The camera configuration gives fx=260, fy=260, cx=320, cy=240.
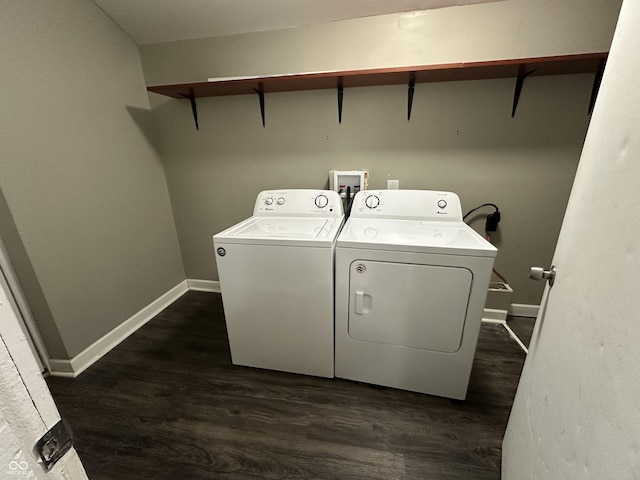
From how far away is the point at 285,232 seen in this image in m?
1.54

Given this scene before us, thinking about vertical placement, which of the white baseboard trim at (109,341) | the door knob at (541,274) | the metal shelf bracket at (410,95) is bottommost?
the white baseboard trim at (109,341)

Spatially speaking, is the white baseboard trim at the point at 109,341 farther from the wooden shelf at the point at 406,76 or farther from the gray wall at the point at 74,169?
the wooden shelf at the point at 406,76

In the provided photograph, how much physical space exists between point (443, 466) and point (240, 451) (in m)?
0.91

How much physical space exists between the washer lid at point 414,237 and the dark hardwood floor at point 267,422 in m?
0.87

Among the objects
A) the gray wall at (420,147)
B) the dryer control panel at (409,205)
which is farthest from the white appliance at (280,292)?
the gray wall at (420,147)

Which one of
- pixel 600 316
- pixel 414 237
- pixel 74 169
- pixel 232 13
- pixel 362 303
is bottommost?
A: pixel 362 303

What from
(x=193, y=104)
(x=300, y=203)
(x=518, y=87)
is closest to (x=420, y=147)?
(x=518, y=87)

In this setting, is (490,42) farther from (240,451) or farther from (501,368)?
(240,451)

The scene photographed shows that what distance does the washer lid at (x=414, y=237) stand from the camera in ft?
4.00

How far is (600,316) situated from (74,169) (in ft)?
8.03

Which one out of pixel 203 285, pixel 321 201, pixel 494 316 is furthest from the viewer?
pixel 203 285

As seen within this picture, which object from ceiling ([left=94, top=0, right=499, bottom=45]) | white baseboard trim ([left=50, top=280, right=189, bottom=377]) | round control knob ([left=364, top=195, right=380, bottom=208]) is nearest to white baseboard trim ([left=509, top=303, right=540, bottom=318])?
round control knob ([left=364, top=195, right=380, bottom=208])

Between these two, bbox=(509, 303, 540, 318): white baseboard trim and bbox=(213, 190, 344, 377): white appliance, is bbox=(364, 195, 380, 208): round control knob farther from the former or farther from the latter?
bbox=(509, 303, 540, 318): white baseboard trim

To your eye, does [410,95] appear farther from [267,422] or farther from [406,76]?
[267,422]
